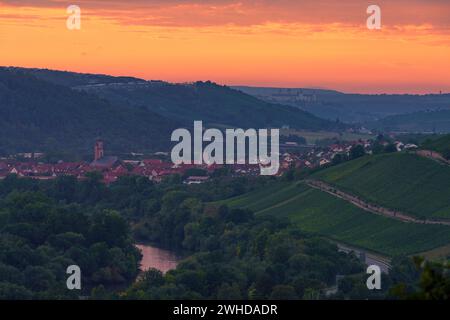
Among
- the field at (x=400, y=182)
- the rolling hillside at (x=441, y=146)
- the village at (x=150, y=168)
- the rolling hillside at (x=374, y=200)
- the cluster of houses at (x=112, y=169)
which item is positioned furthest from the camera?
the cluster of houses at (x=112, y=169)

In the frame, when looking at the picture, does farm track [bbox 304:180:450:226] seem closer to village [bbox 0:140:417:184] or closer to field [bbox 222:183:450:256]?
field [bbox 222:183:450:256]

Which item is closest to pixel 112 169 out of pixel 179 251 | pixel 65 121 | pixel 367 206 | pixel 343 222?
pixel 367 206

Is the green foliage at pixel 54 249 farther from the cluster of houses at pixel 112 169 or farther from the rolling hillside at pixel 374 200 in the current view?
the cluster of houses at pixel 112 169

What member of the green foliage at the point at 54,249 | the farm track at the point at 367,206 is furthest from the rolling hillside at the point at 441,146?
the green foliage at the point at 54,249

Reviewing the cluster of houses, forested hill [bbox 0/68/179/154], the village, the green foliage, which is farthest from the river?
forested hill [bbox 0/68/179/154]

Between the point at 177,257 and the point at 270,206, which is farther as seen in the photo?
the point at 270,206

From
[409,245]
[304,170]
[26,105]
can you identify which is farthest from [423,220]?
[26,105]

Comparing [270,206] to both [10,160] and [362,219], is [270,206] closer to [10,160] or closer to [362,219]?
[362,219]
